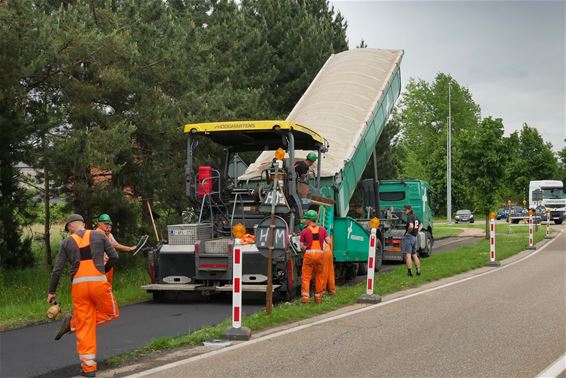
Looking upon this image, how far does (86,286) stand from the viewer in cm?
641

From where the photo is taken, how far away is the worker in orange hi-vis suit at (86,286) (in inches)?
251

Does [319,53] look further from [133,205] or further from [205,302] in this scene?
[205,302]

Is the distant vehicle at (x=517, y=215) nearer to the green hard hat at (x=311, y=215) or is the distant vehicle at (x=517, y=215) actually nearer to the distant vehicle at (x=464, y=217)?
the distant vehicle at (x=464, y=217)

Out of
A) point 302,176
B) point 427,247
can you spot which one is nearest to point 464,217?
point 427,247

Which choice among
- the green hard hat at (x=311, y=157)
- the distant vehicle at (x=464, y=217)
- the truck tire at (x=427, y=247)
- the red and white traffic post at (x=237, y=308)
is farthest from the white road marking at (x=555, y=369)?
the distant vehicle at (x=464, y=217)

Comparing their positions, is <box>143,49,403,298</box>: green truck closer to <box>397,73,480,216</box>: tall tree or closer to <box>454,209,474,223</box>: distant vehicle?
<box>454,209,474,223</box>: distant vehicle

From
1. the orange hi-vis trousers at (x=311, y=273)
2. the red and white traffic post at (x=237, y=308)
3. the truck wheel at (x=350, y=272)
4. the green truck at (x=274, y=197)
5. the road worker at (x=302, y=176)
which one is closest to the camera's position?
the red and white traffic post at (x=237, y=308)

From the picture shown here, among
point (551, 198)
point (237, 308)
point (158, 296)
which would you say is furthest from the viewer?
point (551, 198)

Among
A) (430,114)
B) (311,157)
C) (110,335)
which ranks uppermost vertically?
(430,114)

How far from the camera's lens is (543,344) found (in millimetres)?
7539

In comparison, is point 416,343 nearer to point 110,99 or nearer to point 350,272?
point 350,272

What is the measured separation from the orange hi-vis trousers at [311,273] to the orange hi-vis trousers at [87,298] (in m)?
4.77

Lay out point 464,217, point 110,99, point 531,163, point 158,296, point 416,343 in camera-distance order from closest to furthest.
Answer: point 416,343 < point 158,296 < point 110,99 < point 464,217 < point 531,163

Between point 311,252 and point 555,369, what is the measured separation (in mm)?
5028
